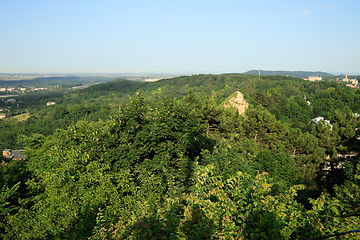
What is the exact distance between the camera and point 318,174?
2148 centimetres

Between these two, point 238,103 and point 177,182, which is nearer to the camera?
point 177,182

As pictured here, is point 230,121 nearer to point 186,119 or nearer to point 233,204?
point 186,119

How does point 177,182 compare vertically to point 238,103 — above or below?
above

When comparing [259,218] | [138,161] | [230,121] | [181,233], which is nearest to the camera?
[181,233]

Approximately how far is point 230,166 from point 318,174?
53.6 ft

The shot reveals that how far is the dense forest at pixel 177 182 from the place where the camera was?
5707 mm

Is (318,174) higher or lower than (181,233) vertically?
lower

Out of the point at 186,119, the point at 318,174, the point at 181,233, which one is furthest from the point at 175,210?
the point at 318,174

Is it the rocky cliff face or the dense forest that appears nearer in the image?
the dense forest

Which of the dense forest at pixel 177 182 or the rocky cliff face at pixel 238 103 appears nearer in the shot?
the dense forest at pixel 177 182

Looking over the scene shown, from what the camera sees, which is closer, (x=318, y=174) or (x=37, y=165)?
Answer: (x=37, y=165)

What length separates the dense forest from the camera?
571 centimetres

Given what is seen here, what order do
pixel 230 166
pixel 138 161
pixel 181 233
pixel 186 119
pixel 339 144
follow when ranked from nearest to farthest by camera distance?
pixel 181 233
pixel 230 166
pixel 138 161
pixel 186 119
pixel 339 144

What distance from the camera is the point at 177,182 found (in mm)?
10500
